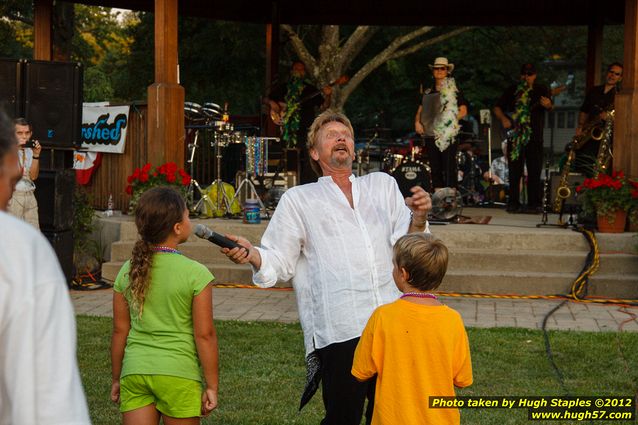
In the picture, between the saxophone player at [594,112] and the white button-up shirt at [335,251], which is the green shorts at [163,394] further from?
the saxophone player at [594,112]

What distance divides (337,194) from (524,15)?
13.8 meters

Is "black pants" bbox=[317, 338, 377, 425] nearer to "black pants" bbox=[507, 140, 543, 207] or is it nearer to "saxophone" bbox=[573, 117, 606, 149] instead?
"saxophone" bbox=[573, 117, 606, 149]

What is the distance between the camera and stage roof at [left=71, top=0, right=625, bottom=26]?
56.6ft

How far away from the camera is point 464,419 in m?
6.13

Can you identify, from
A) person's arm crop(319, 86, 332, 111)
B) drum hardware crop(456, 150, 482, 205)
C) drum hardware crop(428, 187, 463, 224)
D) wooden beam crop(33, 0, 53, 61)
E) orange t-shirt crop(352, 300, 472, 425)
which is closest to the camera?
orange t-shirt crop(352, 300, 472, 425)

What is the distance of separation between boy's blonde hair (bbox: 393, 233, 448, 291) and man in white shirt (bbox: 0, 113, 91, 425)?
2106 mm

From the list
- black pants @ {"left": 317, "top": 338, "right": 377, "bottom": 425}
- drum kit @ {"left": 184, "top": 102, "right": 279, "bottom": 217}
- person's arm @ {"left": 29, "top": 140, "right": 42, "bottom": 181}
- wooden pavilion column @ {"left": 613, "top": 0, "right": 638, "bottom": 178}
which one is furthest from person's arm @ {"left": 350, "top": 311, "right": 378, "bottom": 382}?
drum kit @ {"left": 184, "top": 102, "right": 279, "bottom": 217}

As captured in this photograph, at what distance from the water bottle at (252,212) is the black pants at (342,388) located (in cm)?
742

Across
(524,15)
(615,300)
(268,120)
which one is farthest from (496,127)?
(615,300)

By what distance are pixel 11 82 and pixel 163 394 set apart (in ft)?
24.9

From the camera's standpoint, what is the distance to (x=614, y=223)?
1110cm

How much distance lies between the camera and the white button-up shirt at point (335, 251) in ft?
14.6

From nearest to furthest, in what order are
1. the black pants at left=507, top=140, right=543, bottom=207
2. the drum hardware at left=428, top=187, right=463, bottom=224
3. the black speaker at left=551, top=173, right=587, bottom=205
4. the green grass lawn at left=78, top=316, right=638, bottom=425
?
the green grass lawn at left=78, top=316, right=638, bottom=425
the drum hardware at left=428, top=187, right=463, bottom=224
the black speaker at left=551, top=173, right=587, bottom=205
the black pants at left=507, top=140, right=543, bottom=207

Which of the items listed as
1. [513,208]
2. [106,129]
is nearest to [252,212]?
[106,129]
